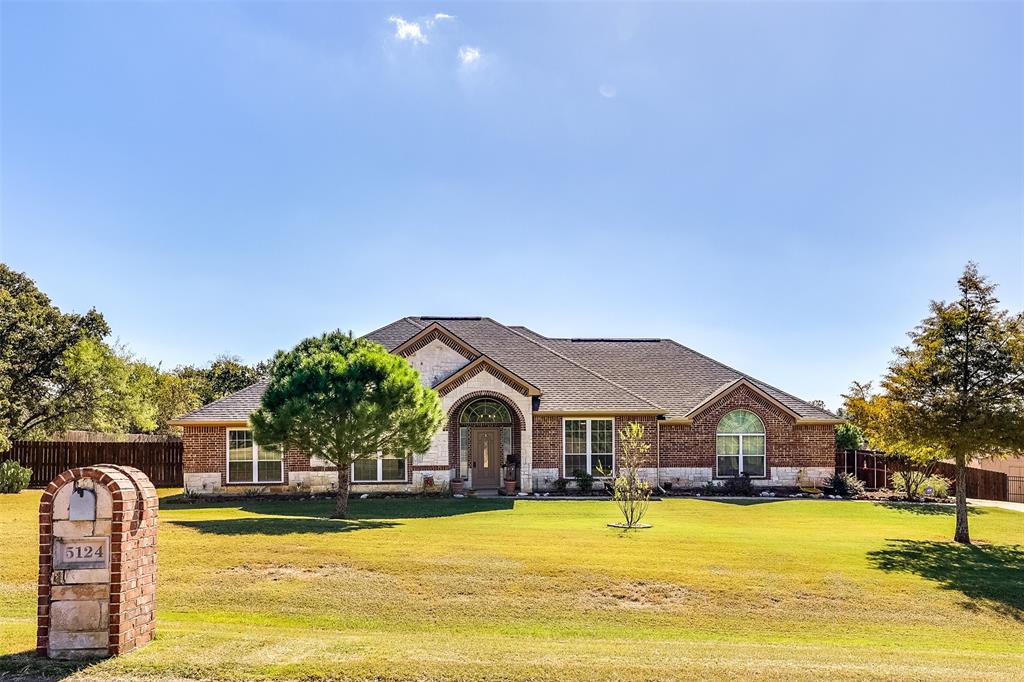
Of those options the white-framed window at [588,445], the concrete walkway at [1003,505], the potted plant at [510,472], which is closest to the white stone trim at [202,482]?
the potted plant at [510,472]

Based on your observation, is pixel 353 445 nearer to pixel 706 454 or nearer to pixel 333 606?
pixel 333 606

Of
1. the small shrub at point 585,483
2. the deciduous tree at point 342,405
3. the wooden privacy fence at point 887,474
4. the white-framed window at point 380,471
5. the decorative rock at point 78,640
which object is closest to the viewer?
the decorative rock at point 78,640

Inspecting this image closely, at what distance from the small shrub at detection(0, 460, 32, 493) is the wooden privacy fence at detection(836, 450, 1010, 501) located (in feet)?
111

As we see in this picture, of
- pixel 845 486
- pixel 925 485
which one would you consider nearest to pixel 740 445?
pixel 845 486

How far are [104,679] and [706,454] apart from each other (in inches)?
969

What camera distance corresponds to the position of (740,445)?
29.0 metres

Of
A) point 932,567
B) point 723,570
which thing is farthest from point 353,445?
point 932,567

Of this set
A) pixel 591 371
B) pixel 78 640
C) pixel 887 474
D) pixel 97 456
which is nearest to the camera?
pixel 78 640

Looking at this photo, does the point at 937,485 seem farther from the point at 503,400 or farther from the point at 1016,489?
the point at 503,400

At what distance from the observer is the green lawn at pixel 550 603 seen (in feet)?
25.8

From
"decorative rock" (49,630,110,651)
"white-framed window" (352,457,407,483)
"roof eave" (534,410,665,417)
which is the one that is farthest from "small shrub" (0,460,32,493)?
"decorative rock" (49,630,110,651)

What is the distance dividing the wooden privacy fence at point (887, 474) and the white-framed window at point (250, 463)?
2397 cm

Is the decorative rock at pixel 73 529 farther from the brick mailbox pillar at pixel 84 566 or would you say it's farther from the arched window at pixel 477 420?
the arched window at pixel 477 420

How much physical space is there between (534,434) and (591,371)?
5.31 metres
